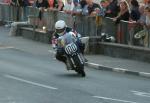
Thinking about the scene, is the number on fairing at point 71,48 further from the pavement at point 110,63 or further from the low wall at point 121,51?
the low wall at point 121,51

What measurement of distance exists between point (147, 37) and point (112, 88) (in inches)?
276

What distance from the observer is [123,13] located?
25.2 m

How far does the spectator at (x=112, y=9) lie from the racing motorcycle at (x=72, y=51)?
572 cm

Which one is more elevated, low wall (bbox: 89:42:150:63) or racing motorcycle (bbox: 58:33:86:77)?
racing motorcycle (bbox: 58:33:86:77)

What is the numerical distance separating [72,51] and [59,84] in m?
2.42

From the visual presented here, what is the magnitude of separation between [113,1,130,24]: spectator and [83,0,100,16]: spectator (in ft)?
6.08

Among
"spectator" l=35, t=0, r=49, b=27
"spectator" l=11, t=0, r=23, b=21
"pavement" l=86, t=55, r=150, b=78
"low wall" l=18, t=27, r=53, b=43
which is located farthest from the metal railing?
"pavement" l=86, t=55, r=150, b=78

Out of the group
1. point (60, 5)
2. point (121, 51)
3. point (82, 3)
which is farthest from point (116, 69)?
point (60, 5)

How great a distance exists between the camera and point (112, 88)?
17.3 m

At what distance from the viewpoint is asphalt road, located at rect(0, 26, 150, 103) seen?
598 inches

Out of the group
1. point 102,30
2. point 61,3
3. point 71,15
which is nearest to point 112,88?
point 102,30

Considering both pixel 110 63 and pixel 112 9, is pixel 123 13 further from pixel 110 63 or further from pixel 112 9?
pixel 110 63

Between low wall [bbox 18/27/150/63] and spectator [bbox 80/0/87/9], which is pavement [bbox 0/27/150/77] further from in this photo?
spectator [bbox 80/0/87/9]

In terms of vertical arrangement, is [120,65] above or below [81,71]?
below
